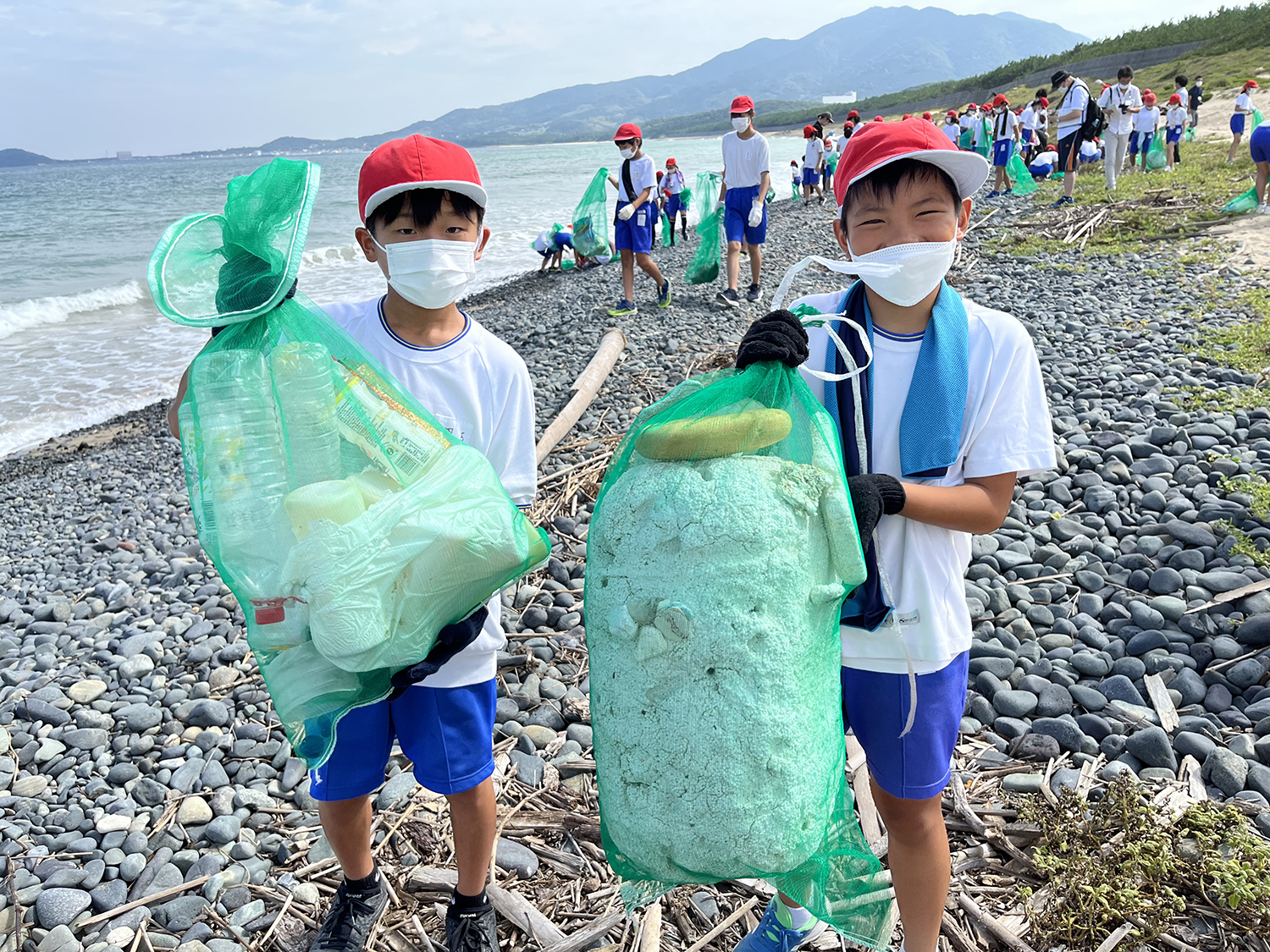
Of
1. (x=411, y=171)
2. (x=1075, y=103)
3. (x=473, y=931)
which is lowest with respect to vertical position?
(x=473, y=931)

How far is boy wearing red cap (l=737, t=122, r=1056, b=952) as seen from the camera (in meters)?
1.54

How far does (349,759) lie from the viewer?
188cm

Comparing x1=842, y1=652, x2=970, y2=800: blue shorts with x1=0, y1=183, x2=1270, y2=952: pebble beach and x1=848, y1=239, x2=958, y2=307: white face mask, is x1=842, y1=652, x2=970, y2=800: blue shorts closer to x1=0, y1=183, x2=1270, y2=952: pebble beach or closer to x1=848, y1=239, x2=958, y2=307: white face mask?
x1=848, y1=239, x2=958, y2=307: white face mask

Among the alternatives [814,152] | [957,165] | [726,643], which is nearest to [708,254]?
[957,165]

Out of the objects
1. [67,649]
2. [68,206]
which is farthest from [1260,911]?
[68,206]

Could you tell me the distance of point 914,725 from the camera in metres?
1.61

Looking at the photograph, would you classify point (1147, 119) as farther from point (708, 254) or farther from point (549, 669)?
point (549, 669)

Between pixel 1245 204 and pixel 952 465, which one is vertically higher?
pixel 952 465

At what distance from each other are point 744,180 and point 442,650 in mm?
7837

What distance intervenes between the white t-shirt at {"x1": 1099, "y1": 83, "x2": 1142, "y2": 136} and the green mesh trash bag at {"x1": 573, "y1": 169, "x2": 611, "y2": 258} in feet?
27.0

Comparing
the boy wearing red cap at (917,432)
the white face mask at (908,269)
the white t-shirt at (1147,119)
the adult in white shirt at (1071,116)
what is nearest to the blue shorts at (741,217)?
the adult in white shirt at (1071,116)

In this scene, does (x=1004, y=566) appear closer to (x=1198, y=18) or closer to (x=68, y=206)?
(x=68, y=206)

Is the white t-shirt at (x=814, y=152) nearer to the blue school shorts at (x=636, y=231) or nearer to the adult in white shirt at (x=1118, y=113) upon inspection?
the adult in white shirt at (x=1118, y=113)

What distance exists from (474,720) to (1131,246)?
11.0 m
